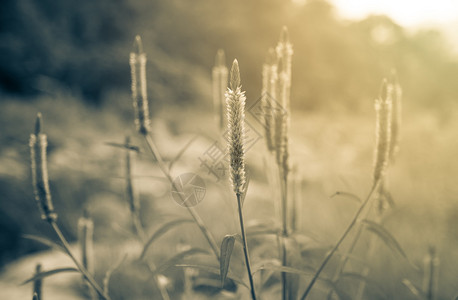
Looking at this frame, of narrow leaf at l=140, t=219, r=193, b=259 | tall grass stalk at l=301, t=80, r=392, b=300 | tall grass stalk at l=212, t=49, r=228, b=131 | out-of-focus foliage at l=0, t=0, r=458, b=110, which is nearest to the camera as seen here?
tall grass stalk at l=301, t=80, r=392, b=300

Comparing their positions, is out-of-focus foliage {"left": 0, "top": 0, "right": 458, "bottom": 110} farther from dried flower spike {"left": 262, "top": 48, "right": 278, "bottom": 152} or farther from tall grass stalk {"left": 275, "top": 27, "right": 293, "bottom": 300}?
tall grass stalk {"left": 275, "top": 27, "right": 293, "bottom": 300}

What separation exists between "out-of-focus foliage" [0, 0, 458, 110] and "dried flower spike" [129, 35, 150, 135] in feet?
19.4

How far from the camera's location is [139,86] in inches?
42.7

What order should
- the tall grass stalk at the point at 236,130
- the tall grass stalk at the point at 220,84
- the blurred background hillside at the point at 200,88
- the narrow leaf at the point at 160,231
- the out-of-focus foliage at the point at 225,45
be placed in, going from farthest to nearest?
the out-of-focus foliage at the point at 225,45 → the blurred background hillside at the point at 200,88 → the tall grass stalk at the point at 220,84 → the narrow leaf at the point at 160,231 → the tall grass stalk at the point at 236,130

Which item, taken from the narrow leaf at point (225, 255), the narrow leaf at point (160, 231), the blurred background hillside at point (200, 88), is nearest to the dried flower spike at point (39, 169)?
the narrow leaf at point (160, 231)

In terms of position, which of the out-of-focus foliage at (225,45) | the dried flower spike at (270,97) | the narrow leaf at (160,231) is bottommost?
the narrow leaf at (160,231)

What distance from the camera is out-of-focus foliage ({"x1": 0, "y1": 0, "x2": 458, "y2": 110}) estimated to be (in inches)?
265

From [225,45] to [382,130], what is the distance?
8031 millimetres

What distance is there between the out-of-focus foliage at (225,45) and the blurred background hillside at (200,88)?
1.0 inches

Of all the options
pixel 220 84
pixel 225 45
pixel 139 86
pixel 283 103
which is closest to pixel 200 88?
pixel 225 45

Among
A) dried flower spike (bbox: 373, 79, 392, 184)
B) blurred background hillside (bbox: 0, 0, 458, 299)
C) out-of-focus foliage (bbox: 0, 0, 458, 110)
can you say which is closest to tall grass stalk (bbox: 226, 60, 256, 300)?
dried flower spike (bbox: 373, 79, 392, 184)

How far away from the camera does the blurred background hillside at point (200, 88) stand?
13.2 feet

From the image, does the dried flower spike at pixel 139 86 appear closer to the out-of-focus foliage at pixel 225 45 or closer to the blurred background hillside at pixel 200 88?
the blurred background hillside at pixel 200 88

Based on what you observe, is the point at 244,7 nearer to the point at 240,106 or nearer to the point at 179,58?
the point at 179,58
